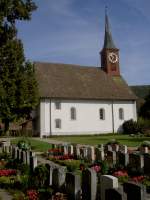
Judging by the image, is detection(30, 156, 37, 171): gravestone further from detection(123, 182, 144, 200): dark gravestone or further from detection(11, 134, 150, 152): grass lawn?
detection(11, 134, 150, 152): grass lawn

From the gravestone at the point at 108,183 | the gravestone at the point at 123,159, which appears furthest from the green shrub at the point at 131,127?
the gravestone at the point at 108,183

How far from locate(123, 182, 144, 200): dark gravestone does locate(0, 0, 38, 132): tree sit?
15.1 m

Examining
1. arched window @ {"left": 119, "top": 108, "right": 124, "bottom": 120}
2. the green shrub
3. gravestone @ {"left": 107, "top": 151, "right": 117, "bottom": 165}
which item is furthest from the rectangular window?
gravestone @ {"left": 107, "top": 151, "right": 117, "bottom": 165}

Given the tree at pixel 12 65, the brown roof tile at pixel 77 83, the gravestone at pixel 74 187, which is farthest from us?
the brown roof tile at pixel 77 83

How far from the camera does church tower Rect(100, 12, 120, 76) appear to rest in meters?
55.4

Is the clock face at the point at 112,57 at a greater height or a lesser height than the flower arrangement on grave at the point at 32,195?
greater

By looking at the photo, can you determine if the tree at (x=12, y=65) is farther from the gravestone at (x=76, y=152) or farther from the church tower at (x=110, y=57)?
the church tower at (x=110, y=57)

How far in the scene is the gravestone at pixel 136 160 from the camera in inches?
533

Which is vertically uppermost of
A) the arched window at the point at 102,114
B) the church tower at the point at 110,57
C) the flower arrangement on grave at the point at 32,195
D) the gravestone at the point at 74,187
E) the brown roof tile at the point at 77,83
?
the church tower at the point at 110,57

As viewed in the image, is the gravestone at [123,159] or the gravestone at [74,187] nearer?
the gravestone at [74,187]

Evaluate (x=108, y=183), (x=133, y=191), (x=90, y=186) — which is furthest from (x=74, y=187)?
(x=133, y=191)

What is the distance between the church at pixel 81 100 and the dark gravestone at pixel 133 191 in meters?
38.3

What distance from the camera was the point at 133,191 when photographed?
7086 millimetres

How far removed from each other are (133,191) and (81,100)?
4152 cm
